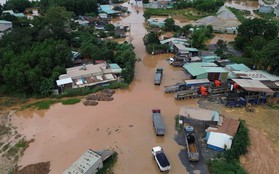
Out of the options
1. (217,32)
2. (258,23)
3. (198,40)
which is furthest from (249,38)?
(217,32)

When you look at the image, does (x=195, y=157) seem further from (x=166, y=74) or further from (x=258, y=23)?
(x=258, y=23)

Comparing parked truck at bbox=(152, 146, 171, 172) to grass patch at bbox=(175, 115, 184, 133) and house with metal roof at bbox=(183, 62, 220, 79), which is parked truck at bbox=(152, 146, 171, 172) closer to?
grass patch at bbox=(175, 115, 184, 133)

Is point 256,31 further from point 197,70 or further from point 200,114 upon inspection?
point 200,114

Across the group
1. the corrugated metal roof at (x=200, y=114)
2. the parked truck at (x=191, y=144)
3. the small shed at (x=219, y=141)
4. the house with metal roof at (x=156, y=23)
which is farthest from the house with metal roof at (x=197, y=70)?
the house with metal roof at (x=156, y=23)

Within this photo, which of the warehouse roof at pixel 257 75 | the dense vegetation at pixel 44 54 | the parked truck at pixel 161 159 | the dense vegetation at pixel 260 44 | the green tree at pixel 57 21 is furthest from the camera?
the green tree at pixel 57 21

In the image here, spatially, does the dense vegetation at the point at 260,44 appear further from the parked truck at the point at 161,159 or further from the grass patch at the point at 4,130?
the grass patch at the point at 4,130

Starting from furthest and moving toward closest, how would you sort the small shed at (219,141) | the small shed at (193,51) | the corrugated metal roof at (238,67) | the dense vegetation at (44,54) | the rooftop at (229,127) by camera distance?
the small shed at (193,51), the corrugated metal roof at (238,67), the dense vegetation at (44,54), the rooftop at (229,127), the small shed at (219,141)

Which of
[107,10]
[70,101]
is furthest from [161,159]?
[107,10]
